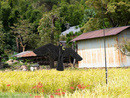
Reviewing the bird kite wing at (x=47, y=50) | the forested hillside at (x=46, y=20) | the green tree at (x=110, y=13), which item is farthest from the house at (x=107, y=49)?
the green tree at (x=110, y=13)

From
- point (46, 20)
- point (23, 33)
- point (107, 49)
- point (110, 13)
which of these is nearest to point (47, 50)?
point (107, 49)

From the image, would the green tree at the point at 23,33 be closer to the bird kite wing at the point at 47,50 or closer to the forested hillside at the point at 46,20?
the forested hillside at the point at 46,20

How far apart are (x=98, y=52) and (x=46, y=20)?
13744mm

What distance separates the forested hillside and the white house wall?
3.00 metres

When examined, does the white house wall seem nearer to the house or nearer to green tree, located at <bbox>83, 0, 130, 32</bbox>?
the house

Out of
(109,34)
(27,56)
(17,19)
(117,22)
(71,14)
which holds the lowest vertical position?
(27,56)

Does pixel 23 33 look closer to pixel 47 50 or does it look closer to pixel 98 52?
pixel 98 52

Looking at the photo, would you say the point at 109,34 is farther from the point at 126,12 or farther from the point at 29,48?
the point at 29,48

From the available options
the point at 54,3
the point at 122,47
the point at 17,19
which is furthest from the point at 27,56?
the point at 54,3

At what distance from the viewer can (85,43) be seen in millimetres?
21766

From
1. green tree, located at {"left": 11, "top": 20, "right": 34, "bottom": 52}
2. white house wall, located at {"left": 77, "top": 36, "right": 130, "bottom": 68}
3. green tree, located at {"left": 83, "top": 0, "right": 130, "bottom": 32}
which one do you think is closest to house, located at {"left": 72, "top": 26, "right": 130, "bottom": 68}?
white house wall, located at {"left": 77, "top": 36, "right": 130, "bottom": 68}

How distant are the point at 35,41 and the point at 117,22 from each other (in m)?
19.5

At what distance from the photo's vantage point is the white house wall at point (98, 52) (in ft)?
61.8

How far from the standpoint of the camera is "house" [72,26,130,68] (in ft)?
61.3
